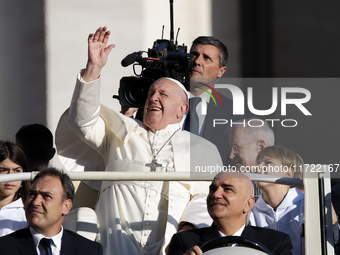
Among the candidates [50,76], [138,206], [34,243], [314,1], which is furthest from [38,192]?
[314,1]

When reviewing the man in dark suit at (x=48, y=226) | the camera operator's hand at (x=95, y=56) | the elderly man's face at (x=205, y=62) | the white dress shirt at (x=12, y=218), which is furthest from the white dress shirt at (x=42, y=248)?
the elderly man's face at (x=205, y=62)

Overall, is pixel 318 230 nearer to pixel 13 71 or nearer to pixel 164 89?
pixel 164 89

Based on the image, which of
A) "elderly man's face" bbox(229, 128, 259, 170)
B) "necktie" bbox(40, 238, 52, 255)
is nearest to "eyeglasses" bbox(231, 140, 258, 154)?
"elderly man's face" bbox(229, 128, 259, 170)

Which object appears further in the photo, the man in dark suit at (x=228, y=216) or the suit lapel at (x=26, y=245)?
the man in dark suit at (x=228, y=216)

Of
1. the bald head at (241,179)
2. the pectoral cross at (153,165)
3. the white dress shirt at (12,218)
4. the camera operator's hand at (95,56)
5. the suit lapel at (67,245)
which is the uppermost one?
the camera operator's hand at (95,56)

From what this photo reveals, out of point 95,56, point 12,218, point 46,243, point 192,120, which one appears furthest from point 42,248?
point 192,120

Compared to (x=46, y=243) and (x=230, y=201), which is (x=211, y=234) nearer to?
(x=230, y=201)

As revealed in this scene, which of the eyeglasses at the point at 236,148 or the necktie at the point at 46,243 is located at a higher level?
the eyeglasses at the point at 236,148

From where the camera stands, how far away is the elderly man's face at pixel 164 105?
6305 millimetres

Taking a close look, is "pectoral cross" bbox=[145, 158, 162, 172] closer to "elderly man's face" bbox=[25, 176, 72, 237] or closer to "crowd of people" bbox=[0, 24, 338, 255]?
"crowd of people" bbox=[0, 24, 338, 255]

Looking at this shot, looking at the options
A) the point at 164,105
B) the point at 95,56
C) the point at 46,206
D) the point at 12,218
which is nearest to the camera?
the point at 46,206

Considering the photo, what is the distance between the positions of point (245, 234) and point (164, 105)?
117 cm

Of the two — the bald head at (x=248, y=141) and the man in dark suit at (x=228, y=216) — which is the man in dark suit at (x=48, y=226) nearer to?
the man in dark suit at (x=228, y=216)

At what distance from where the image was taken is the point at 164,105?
20.7 feet
